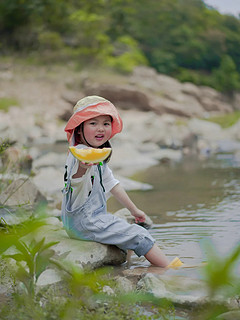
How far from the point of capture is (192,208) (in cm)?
432

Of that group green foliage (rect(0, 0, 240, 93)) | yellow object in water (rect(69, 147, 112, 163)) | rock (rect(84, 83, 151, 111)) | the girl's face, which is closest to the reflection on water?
yellow object in water (rect(69, 147, 112, 163))

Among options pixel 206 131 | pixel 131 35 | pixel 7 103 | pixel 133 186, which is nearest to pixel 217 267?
pixel 133 186

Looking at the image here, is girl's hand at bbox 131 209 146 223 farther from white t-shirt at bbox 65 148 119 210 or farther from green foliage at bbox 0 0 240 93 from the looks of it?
green foliage at bbox 0 0 240 93

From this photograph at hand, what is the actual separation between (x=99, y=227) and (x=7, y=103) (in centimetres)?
1975

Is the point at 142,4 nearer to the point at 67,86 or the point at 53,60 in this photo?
the point at 53,60

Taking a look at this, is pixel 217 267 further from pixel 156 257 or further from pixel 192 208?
pixel 192 208

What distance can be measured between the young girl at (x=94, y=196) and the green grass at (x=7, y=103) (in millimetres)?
18415

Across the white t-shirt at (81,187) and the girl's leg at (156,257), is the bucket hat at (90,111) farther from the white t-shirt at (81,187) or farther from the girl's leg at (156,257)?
the girl's leg at (156,257)

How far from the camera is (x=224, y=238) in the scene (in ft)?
10.0

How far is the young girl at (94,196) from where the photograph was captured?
252 cm

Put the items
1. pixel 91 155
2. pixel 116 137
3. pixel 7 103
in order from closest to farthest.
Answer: pixel 91 155, pixel 116 137, pixel 7 103

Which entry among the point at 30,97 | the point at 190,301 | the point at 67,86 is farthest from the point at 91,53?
the point at 190,301

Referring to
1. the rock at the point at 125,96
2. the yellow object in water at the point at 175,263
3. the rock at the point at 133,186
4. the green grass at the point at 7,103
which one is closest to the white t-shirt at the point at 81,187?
the yellow object in water at the point at 175,263

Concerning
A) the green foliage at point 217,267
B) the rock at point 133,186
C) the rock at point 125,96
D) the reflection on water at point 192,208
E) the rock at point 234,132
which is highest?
the green foliage at point 217,267
